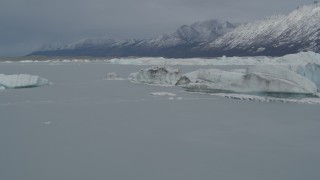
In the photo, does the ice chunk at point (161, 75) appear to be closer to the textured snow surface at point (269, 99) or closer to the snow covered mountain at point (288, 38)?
the textured snow surface at point (269, 99)

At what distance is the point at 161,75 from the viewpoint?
26.9m


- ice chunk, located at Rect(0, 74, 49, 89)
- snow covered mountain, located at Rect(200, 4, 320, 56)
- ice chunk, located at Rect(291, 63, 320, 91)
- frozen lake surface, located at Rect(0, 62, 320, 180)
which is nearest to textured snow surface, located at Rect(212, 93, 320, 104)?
frozen lake surface, located at Rect(0, 62, 320, 180)

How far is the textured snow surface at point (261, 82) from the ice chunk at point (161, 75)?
5.16 meters

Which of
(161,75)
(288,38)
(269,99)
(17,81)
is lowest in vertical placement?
(17,81)

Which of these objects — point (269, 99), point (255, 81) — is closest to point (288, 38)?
point (255, 81)

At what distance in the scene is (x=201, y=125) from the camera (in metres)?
11.8

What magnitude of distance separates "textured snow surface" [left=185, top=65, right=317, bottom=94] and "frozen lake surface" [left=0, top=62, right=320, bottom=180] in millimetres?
1431

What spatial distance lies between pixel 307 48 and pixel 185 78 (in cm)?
12453

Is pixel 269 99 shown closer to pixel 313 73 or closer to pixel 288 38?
pixel 313 73

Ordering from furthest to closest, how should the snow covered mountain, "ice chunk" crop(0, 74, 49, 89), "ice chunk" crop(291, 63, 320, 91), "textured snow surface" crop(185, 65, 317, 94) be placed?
the snow covered mountain → "ice chunk" crop(0, 74, 49, 89) → "ice chunk" crop(291, 63, 320, 91) → "textured snow surface" crop(185, 65, 317, 94)

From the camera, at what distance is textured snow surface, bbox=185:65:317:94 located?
1748 centimetres

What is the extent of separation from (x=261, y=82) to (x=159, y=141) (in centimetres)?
1006

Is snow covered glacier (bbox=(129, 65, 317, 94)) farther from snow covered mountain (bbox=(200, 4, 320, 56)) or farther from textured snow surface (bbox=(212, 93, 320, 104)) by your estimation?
snow covered mountain (bbox=(200, 4, 320, 56))

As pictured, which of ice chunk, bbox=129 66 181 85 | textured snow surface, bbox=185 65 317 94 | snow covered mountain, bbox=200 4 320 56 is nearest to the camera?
textured snow surface, bbox=185 65 317 94
